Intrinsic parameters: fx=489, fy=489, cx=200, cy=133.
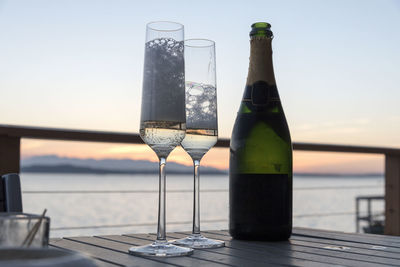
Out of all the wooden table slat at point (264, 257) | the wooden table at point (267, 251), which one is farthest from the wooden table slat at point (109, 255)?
the wooden table slat at point (264, 257)

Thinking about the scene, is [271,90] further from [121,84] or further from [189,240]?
[121,84]

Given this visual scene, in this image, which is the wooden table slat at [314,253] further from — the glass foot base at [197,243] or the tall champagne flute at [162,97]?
the tall champagne flute at [162,97]

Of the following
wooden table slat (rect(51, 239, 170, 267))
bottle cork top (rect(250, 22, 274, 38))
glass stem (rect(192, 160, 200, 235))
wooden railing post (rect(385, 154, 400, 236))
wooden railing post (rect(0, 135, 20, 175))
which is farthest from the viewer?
wooden railing post (rect(385, 154, 400, 236))

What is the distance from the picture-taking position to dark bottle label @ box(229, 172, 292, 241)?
1178 mm

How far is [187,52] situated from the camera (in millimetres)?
1190

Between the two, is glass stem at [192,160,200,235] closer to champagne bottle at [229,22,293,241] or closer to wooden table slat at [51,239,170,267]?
champagne bottle at [229,22,293,241]

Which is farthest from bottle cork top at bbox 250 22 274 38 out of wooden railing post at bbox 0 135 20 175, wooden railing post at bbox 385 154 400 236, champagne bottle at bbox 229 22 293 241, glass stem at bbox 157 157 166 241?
wooden railing post at bbox 385 154 400 236

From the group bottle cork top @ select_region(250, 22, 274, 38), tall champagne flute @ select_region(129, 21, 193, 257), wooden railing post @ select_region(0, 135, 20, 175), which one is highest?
Result: bottle cork top @ select_region(250, 22, 274, 38)

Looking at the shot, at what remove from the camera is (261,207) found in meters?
1.18

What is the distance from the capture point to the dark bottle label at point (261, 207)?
1.18m

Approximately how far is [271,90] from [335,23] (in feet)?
25.8

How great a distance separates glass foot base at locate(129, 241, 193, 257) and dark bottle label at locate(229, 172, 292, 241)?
0.94 ft

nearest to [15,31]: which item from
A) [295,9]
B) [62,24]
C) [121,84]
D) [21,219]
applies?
[62,24]

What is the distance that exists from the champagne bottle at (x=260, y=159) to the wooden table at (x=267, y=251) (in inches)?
2.0
